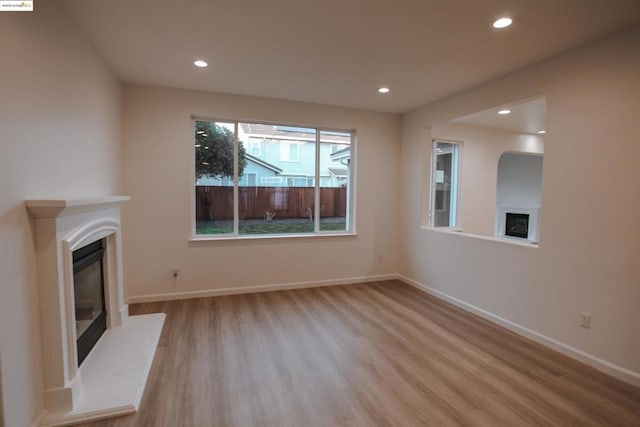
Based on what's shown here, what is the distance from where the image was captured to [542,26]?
2.32 m

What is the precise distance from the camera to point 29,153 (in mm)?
1769

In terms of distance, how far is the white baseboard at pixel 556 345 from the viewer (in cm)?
237

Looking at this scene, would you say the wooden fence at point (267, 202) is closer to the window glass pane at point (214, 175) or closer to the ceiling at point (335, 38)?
the window glass pane at point (214, 175)

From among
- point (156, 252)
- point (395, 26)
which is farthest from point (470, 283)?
point (156, 252)

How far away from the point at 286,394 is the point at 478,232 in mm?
4790

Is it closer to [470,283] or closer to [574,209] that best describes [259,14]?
[574,209]

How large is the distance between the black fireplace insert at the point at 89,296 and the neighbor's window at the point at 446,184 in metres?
4.68

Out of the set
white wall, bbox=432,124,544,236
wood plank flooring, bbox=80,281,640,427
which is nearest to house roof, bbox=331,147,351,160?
white wall, bbox=432,124,544,236

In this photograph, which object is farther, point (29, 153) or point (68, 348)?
point (68, 348)

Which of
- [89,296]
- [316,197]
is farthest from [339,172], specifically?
[89,296]

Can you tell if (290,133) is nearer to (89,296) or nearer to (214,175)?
(214,175)

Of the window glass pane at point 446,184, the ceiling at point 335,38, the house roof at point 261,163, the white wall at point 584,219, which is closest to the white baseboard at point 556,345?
the white wall at point 584,219

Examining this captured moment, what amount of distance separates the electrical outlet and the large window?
116 inches

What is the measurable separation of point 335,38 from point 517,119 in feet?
12.6
